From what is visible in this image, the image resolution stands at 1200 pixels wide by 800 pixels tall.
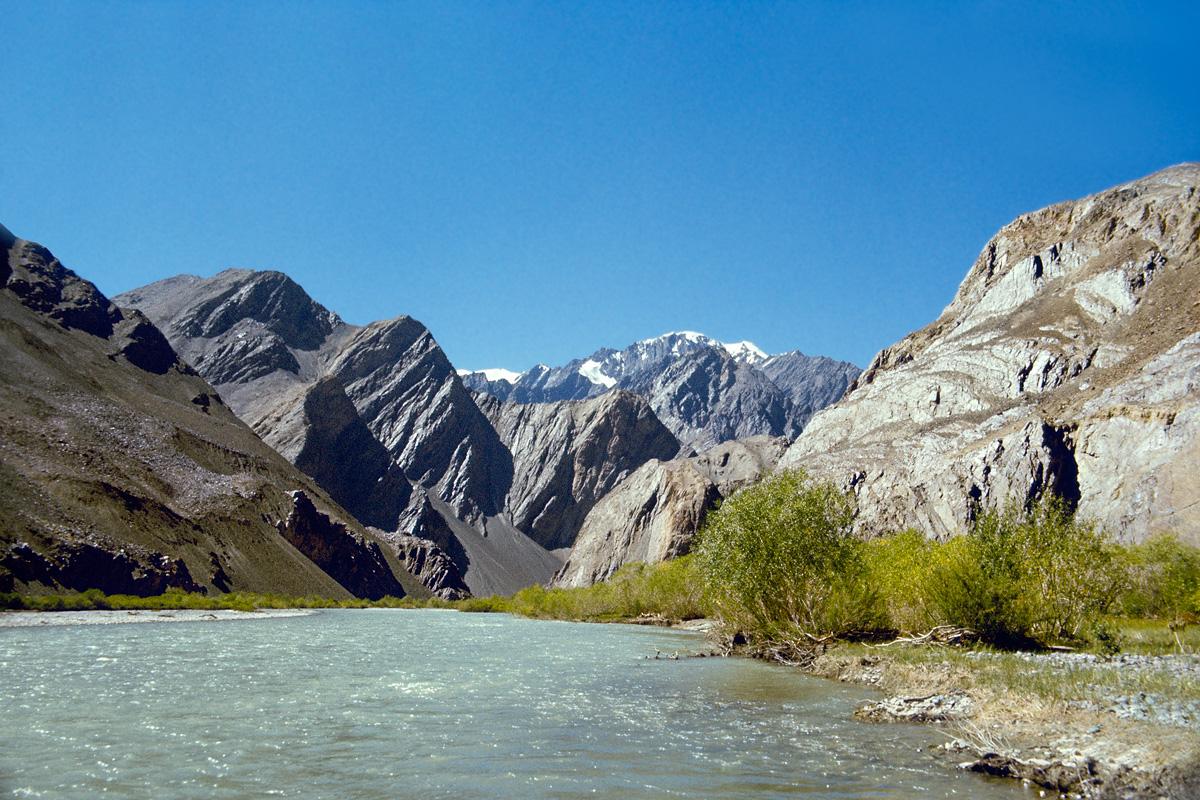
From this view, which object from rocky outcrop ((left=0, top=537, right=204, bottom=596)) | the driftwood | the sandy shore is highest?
the driftwood

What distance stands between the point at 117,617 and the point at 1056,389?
401ft

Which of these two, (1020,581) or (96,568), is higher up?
(1020,581)

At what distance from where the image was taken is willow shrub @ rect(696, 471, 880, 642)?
3894 cm

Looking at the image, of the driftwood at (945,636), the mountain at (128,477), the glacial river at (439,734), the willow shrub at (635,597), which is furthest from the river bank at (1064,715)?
the mountain at (128,477)

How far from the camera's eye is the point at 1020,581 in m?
33.0

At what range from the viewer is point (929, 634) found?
1334 inches

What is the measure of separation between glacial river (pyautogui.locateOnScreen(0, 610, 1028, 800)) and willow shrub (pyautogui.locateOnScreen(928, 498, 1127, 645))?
820cm

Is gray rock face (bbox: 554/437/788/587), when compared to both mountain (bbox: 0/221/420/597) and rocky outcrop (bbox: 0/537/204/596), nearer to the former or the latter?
mountain (bbox: 0/221/420/597)

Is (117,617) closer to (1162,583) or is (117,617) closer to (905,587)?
(905,587)

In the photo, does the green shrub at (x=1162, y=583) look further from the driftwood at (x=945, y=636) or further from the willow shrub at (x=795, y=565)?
the willow shrub at (x=795, y=565)

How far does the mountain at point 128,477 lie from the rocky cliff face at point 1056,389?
91172mm

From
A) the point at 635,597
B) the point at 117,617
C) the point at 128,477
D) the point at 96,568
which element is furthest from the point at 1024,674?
the point at 128,477

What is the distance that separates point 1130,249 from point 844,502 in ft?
401

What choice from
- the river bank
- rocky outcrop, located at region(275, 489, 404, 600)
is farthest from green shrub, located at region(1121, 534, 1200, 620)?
rocky outcrop, located at region(275, 489, 404, 600)
